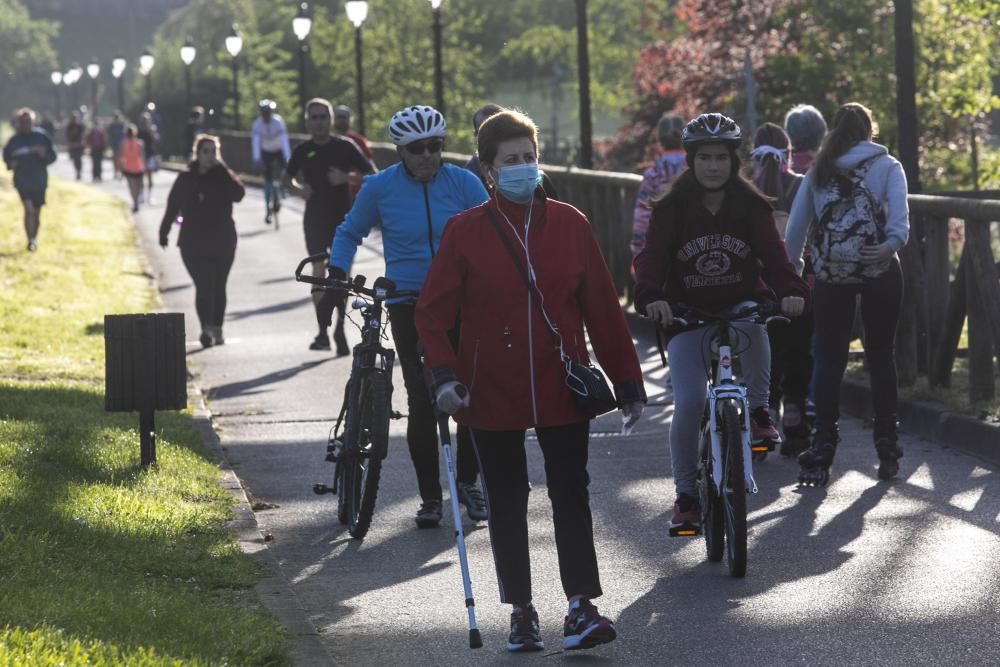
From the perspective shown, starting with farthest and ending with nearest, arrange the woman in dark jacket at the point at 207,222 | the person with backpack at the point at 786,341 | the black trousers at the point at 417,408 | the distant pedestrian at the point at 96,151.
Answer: the distant pedestrian at the point at 96,151 → the woman in dark jacket at the point at 207,222 → the person with backpack at the point at 786,341 → the black trousers at the point at 417,408

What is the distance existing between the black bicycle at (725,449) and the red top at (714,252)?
13 centimetres

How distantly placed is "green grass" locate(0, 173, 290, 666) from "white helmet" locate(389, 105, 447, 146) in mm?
1831

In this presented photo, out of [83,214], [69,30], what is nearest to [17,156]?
[83,214]

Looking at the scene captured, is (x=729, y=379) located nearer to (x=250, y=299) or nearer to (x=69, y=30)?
(x=250, y=299)

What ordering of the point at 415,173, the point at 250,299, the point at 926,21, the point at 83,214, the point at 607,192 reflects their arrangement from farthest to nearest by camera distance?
the point at 83,214 < the point at 926,21 < the point at 250,299 < the point at 607,192 < the point at 415,173

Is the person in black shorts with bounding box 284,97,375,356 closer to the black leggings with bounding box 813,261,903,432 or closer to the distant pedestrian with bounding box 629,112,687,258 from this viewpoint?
the distant pedestrian with bounding box 629,112,687,258

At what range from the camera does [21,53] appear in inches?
5940

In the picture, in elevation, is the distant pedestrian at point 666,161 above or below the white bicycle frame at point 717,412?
above

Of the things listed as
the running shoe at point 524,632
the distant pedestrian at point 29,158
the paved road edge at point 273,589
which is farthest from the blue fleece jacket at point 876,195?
the distant pedestrian at point 29,158

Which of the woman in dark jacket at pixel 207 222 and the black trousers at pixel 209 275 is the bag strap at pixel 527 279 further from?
the black trousers at pixel 209 275

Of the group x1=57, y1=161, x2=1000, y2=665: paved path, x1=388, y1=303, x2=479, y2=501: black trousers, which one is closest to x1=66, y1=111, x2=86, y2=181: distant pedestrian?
x1=57, y1=161, x2=1000, y2=665: paved path

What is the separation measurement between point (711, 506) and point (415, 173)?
6.79ft

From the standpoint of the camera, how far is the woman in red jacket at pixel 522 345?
19.9 feet

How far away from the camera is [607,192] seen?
18828mm
